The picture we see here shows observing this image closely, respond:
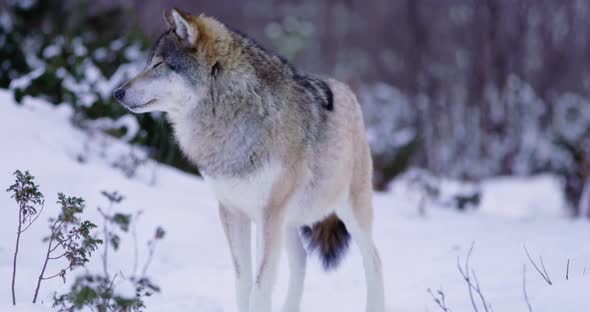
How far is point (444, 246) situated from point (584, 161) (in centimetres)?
291

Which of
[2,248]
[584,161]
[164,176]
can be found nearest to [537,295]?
[2,248]

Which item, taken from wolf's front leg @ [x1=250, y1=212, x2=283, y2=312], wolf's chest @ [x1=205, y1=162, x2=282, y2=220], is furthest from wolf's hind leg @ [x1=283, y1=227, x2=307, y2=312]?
wolf's chest @ [x1=205, y1=162, x2=282, y2=220]

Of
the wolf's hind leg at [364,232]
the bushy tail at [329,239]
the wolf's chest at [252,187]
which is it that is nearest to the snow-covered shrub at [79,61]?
the bushy tail at [329,239]

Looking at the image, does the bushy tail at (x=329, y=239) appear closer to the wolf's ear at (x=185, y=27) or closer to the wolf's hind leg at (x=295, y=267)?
the wolf's hind leg at (x=295, y=267)

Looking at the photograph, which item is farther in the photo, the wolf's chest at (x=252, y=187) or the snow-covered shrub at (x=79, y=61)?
the snow-covered shrub at (x=79, y=61)

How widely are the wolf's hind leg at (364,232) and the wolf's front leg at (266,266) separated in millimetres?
644

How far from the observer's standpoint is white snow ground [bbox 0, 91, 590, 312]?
3406 millimetres

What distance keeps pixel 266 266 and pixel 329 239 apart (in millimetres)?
880

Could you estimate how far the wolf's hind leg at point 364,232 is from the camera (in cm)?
360

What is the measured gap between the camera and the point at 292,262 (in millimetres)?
3779

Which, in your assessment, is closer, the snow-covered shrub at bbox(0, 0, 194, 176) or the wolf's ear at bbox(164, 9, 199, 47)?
the wolf's ear at bbox(164, 9, 199, 47)

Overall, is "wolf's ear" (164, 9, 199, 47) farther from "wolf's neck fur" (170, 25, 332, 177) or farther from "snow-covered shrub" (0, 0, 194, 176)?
"snow-covered shrub" (0, 0, 194, 176)

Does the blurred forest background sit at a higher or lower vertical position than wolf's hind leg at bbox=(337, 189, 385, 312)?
higher

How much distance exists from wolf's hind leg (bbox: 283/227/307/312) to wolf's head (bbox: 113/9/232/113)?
3.59 ft
